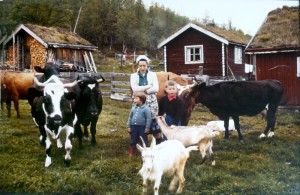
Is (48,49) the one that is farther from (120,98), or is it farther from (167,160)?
(167,160)

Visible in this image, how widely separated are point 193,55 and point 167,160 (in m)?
0.94

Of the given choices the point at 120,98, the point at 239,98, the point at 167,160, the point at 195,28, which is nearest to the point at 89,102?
the point at 120,98

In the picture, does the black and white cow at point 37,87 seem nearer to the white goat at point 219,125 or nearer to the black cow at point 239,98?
the black cow at point 239,98

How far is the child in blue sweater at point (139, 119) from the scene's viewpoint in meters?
3.37

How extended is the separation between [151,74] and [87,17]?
103 centimetres

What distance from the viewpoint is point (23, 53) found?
399 centimetres

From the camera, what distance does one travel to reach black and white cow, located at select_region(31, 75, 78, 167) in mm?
3555

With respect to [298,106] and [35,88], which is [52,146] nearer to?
[35,88]

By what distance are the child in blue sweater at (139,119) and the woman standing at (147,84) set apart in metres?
0.04

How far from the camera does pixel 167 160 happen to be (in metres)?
3.18

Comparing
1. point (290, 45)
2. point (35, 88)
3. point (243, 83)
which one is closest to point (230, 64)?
point (243, 83)

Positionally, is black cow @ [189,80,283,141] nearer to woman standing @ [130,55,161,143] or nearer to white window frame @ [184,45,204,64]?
white window frame @ [184,45,204,64]

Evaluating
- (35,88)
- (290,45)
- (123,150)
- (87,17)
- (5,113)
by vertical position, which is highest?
(87,17)

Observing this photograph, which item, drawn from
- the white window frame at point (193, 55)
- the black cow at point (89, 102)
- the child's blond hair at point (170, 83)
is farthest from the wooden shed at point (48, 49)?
the white window frame at point (193, 55)
